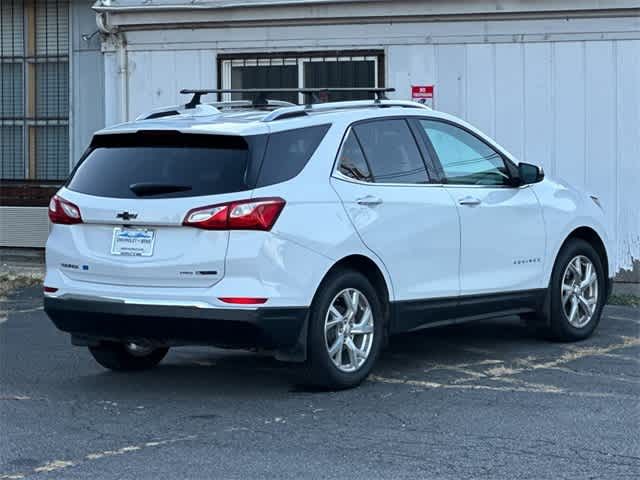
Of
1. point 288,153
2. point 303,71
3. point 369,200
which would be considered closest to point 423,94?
point 303,71

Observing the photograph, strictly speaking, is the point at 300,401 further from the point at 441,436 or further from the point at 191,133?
the point at 191,133

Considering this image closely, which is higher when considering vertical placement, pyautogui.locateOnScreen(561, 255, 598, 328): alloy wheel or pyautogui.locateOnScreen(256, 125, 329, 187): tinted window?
pyautogui.locateOnScreen(256, 125, 329, 187): tinted window

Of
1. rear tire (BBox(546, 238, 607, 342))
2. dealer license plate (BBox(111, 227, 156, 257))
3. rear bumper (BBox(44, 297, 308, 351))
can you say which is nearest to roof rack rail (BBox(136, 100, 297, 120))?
Result: dealer license plate (BBox(111, 227, 156, 257))

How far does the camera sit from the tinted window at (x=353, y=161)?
324 inches

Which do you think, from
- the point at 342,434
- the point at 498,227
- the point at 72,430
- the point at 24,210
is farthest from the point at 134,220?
the point at 24,210

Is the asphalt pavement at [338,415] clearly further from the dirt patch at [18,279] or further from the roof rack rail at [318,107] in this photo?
the dirt patch at [18,279]

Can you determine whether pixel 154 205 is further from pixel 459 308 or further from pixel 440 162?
pixel 459 308

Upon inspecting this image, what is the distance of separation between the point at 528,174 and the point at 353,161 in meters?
1.76

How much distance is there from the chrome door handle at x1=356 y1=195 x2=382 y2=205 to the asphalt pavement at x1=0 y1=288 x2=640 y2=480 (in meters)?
1.11

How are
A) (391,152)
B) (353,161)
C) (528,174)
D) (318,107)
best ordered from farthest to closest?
(528,174)
(391,152)
(318,107)
(353,161)

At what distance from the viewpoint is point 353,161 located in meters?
8.33

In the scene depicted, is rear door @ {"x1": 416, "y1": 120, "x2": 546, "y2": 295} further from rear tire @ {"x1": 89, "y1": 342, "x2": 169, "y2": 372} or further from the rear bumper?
rear tire @ {"x1": 89, "y1": 342, "x2": 169, "y2": 372}

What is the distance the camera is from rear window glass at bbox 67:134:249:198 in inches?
305

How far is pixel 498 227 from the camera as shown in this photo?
9.20 meters
